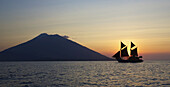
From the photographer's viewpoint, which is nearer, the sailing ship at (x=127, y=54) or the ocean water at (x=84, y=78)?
the ocean water at (x=84, y=78)

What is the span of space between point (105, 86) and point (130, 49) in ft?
520

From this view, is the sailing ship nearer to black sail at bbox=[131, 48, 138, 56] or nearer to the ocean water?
black sail at bbox=[131, 48, 138, 56]

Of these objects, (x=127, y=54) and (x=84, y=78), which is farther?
(x=127, y=54)

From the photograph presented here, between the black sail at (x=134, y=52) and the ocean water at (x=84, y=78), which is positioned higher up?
the black sail at (x=134, y=52)

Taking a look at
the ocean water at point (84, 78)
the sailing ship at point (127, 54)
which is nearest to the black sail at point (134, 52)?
the sailing ship at point (127, 54)

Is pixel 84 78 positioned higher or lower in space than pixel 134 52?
lower

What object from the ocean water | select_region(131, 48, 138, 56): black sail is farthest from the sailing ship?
the ocean water

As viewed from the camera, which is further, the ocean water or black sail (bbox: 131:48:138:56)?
black sail (bbox: 131:48:138:56)

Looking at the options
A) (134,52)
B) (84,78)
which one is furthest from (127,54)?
(84,78)

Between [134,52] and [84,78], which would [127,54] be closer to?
[134,52]

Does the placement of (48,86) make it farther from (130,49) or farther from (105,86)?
(130,49)

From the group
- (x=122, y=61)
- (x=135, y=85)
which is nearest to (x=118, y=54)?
(x=122, y=61)

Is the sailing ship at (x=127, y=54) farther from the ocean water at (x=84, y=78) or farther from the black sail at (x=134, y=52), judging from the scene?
the ocean water at (x=84, y=78)

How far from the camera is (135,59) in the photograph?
644ft
